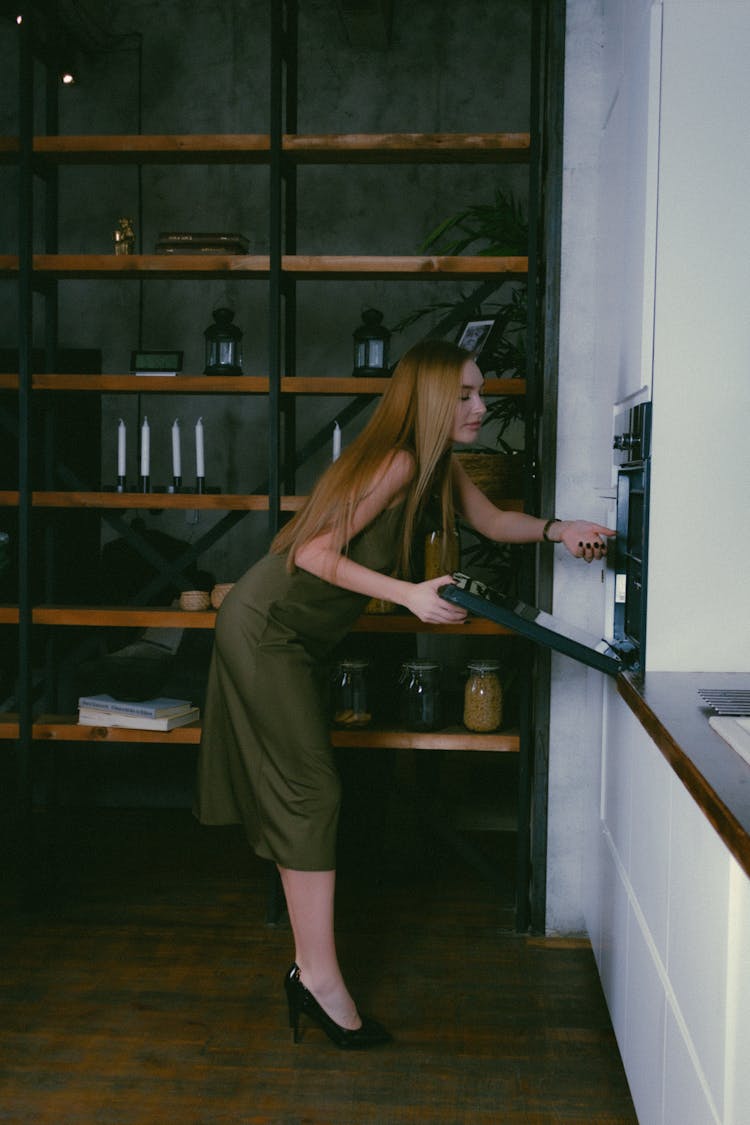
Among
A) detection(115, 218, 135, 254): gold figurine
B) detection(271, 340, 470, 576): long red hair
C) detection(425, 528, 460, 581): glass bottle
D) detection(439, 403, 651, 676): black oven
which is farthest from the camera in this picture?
detection(115, 218, 135, 254): gold figurine

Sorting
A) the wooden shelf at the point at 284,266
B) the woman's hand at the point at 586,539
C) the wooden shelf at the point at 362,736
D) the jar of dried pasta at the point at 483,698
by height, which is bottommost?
the wooden shelf at the point at 362,736

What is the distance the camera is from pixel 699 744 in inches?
61.8

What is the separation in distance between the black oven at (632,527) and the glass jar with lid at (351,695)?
2.94 feet

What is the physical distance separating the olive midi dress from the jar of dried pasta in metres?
0.73

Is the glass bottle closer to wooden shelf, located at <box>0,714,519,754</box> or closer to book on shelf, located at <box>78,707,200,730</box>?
wooden shelf, located at <box>0,714,519,754</box>

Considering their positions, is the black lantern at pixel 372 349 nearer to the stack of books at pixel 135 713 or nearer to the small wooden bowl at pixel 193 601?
the small wooden bowl at pixel 193 601

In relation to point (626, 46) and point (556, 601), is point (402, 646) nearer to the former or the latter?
point (556, 601)

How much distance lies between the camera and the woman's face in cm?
234

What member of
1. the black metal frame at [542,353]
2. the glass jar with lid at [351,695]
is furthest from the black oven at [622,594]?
the glass jar with lid at [351,695]

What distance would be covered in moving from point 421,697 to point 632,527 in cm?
97

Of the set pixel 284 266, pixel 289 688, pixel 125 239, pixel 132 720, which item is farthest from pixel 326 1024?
pixel 125 239

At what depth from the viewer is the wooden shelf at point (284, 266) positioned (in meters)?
3.00

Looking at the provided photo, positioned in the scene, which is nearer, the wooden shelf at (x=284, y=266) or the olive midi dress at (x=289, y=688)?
the olive midi dress at (x=289, y=688)

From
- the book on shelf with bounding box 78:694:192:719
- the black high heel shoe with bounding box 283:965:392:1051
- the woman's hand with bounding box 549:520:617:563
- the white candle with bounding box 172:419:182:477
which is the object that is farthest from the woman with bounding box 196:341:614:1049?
the white candle with bounding box 172:419:182:477
